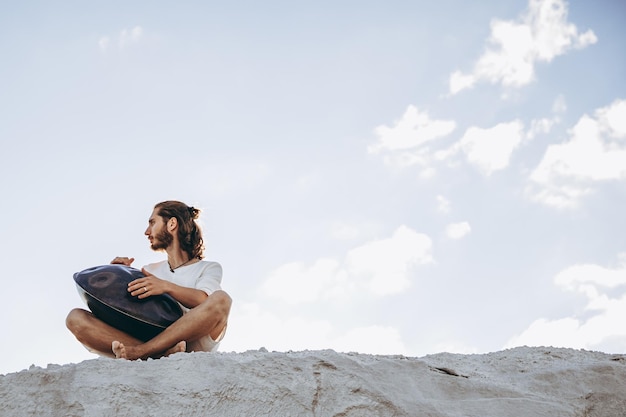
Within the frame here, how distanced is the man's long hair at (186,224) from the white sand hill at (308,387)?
136 centimetres

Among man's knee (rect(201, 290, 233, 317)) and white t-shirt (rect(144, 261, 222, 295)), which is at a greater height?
white t-shirt (rect(144, 261, 222, 295))

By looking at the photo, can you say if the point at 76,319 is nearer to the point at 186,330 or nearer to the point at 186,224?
the point at 186,330

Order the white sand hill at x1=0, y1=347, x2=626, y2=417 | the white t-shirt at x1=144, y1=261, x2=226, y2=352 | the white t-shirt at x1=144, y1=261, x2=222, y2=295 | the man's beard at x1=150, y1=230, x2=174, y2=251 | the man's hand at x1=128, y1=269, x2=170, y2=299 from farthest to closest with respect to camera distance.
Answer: the man's beard at x1=150, y1=230, x2=174, y2=251
the white t-shirt at x1=144, y1=261, x2=222, y2=295
the white t-shirt at x1=144, y1=261, x2=226, y2=352
the man's hand at x1=128, y1=269, x2=170, y2=299
the white sand hill at x1=0, y1=347, x2=626, y2=417

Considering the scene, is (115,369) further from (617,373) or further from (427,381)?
(617,373)

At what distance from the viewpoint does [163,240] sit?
4.21 meters

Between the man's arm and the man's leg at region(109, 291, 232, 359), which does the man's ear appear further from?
the man's leg at region(109, 291, 232, 359)

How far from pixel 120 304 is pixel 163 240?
0.81 m

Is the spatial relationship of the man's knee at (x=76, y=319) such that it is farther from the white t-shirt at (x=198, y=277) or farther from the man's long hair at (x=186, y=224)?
the man's long hair at (x=186, y=224)

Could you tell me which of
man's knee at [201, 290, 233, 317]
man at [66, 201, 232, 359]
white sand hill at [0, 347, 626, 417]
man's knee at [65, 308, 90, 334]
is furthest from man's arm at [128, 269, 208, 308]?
white sand hill at [0, 347, 626, 417]

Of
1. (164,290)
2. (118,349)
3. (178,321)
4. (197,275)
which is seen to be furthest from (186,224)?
(118,349)

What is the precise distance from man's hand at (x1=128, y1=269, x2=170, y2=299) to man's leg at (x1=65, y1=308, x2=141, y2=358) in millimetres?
195

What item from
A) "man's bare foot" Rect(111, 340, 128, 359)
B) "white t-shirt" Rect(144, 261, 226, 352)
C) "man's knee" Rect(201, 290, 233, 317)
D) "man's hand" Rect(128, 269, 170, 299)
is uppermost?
"white t-shirt" Rect(144, 261, 226, 352)

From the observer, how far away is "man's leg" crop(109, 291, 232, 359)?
3.41 m

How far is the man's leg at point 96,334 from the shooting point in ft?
11.5
